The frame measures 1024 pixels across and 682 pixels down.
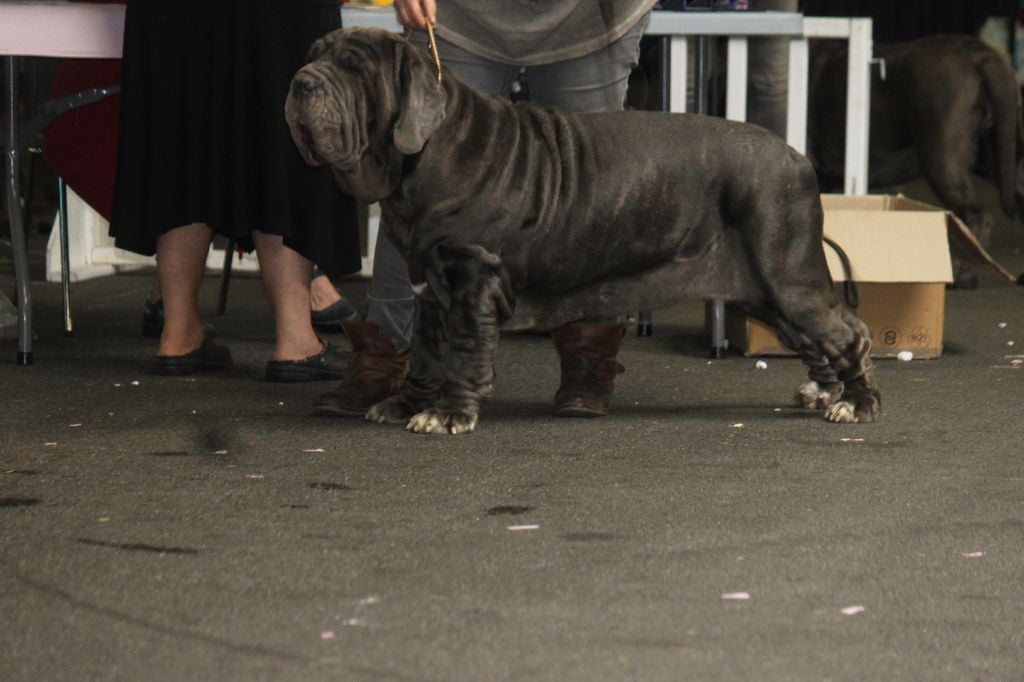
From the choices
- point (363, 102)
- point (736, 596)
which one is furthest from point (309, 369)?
point (736, 596)

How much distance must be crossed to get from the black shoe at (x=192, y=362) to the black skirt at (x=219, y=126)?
26 centimetres

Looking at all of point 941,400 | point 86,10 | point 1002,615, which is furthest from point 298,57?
point 1002,615

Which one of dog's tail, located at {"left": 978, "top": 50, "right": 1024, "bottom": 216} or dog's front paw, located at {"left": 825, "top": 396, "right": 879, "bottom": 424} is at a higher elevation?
dog's tail, located at {"left": 978, "top": 50, "right": 1024, "bottom": 216}

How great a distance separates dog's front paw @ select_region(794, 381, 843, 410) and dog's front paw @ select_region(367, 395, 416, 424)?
2.54ft

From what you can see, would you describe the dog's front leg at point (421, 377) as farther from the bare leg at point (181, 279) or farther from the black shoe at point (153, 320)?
the black shoe at point (153, 320)

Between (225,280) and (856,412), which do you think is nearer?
(856,412)

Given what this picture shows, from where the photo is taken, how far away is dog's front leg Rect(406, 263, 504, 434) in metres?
2.80

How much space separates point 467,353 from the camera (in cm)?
285

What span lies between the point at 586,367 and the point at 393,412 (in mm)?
391

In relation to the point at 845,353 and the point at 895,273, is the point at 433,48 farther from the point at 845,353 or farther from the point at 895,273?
the point at 895,273

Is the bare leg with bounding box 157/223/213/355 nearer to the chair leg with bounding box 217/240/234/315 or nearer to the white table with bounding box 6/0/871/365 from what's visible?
the white table with bounding box 6/0/871/365

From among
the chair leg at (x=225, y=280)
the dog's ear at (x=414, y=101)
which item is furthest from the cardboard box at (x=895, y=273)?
the chair leg at (x=225, y=280)

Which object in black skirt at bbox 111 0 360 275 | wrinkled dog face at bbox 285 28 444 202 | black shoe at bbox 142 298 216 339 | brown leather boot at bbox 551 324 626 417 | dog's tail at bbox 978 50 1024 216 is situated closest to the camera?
wrinkled dog face at bbox 285 28 444 202

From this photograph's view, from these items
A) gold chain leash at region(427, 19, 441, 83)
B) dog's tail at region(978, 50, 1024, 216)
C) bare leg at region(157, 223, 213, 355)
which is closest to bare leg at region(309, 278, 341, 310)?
bare leg at region(157, 223, 213, 355)
